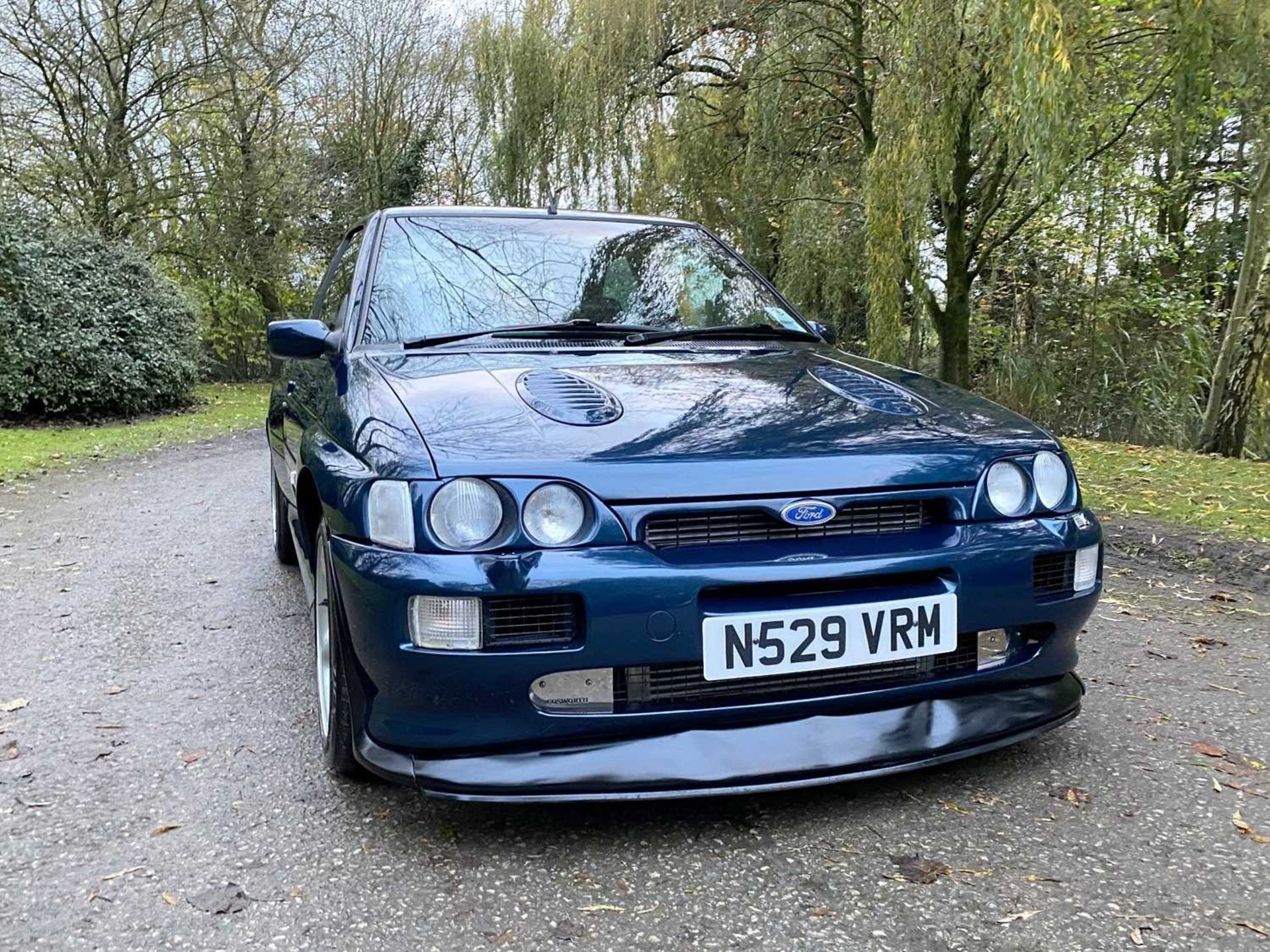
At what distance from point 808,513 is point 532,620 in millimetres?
606

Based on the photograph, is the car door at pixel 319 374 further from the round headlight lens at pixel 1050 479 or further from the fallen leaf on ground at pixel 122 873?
the round headlight lens at pixel 1050 479

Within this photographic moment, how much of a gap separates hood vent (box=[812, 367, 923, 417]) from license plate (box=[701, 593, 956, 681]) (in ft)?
1.78

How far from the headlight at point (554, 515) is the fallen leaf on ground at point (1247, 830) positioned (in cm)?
156

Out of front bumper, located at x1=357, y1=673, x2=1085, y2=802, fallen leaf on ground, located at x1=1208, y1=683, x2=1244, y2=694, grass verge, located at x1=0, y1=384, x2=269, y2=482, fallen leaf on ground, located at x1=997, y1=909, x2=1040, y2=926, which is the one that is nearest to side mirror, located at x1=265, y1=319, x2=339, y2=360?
front bumper, located at x1=357, y1=673, x2=1085, y2=802

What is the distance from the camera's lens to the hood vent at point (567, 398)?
213 cm

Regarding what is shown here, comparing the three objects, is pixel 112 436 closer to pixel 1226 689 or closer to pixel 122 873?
pixel 122 873

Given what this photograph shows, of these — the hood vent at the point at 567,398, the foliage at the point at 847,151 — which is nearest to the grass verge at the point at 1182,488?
the foliage at the point at 847,151

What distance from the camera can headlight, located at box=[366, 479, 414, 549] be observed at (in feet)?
6.22

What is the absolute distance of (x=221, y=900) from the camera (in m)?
1.84

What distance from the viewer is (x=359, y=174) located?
1920cm

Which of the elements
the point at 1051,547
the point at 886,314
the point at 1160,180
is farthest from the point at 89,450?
the point at 1160,180

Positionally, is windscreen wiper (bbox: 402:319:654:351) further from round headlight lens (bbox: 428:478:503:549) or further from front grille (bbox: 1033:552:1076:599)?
front grille (bbox: 1033:552:1076:599)

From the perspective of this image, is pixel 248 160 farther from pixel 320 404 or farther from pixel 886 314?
pixel 320 404

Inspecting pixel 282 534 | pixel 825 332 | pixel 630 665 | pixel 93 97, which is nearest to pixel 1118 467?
pixel 825 332
